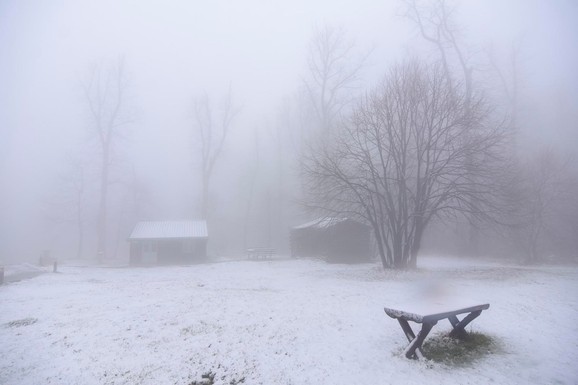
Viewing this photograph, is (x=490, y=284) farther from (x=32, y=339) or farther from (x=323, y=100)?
(x=323, y=100)

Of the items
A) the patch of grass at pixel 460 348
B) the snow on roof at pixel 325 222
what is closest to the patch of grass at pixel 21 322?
the patch of grass at pixel 460 348

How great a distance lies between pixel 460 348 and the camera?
7285 millimetres

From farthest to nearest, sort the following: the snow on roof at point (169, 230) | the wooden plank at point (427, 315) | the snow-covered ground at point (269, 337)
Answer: the snow on roof at point (169, 230) → the snow-covered ground at point (269, 337) → the wooden plank at point (427, 315)

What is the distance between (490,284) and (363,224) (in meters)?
15.7

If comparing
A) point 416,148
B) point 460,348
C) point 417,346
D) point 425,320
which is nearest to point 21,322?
point 417,346

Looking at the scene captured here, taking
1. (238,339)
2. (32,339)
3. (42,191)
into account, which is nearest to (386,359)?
(238,339)

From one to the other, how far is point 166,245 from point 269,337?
95.1ft

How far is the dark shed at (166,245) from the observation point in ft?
112

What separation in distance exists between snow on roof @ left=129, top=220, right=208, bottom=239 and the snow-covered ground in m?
20.2

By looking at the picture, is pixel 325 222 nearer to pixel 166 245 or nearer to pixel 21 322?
pixel 166 245

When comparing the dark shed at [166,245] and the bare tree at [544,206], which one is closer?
the bare tree at [544,206]

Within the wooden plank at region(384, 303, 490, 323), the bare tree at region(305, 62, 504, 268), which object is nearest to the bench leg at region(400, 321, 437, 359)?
the wooden plank at region(384, 303, 490, 323)

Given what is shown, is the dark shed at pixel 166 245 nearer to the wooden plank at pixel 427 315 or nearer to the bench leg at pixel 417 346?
the wooden plank at pixel 427 315

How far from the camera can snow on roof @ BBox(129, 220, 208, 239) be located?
34.8 metres
